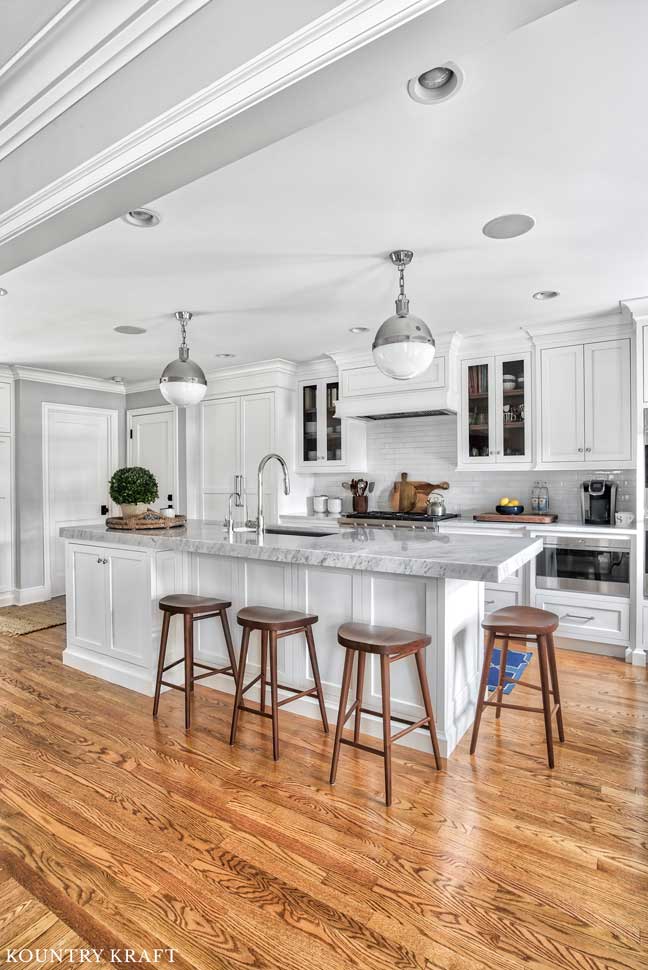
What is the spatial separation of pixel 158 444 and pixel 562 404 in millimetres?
4468

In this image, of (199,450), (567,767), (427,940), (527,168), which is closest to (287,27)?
(527,168)

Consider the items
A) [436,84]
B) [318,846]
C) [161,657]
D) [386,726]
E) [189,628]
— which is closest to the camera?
[436,84]

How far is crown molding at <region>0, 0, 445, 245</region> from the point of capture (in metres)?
1.05

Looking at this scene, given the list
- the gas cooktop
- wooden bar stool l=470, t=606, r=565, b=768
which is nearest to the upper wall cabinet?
the gas cooktop

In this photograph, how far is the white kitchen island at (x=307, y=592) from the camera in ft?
8.04

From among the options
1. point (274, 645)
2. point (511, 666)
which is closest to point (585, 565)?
point (511, 666)

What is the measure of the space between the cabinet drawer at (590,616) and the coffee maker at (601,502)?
0.63 m

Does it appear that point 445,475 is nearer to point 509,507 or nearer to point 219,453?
point 509,507

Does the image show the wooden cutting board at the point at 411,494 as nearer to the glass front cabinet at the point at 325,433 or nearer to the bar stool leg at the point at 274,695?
the glass front cabinet at the point at 325,433

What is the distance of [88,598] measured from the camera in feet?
11.9

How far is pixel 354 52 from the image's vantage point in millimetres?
1084

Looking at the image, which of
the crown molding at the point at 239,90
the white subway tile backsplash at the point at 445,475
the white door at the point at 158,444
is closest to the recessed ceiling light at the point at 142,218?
the crown molding at the point at 239,90

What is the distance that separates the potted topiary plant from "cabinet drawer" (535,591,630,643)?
2.93 meters

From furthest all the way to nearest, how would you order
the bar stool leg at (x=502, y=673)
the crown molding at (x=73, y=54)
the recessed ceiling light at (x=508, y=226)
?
the bar stool leg at (x=502, y=673) < the recessed ceiling light at (x=508, y=226) < the crown molding at (x=73, y=54)
